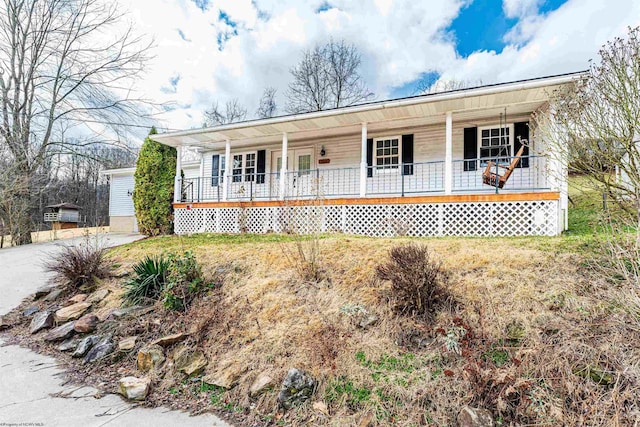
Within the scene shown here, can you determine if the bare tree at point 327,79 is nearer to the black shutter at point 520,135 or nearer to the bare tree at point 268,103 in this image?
the bare tree at point 268,103

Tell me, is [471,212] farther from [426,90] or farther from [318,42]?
[318,42]

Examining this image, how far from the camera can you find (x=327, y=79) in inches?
946

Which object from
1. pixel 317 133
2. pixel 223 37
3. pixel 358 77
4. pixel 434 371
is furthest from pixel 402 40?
pixel 434 371

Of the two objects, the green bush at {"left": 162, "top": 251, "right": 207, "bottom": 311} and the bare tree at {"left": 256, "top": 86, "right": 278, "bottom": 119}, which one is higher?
the bare tree at {"left": 256, "top": 86, "right": 278, "bottom": 119}

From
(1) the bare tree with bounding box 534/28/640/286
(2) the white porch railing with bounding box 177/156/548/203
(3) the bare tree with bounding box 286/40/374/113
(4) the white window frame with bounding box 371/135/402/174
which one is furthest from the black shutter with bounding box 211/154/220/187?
(3) the bare tree with bounding box 286/40/374/113

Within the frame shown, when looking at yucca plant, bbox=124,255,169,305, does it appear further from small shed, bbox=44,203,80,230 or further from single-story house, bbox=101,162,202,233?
small shed, bbox=44,203,80,230

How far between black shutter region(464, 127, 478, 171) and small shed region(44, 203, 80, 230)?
24925mm

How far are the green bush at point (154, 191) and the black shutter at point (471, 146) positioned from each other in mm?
9998

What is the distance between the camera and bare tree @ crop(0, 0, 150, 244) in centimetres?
1265

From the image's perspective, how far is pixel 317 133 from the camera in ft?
36.1

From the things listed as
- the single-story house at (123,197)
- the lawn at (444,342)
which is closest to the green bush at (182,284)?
the lawn at (444,342)

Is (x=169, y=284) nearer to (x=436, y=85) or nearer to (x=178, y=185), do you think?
(x=178, y=185)

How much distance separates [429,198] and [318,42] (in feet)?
66.8

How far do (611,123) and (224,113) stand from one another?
27.4 metres
